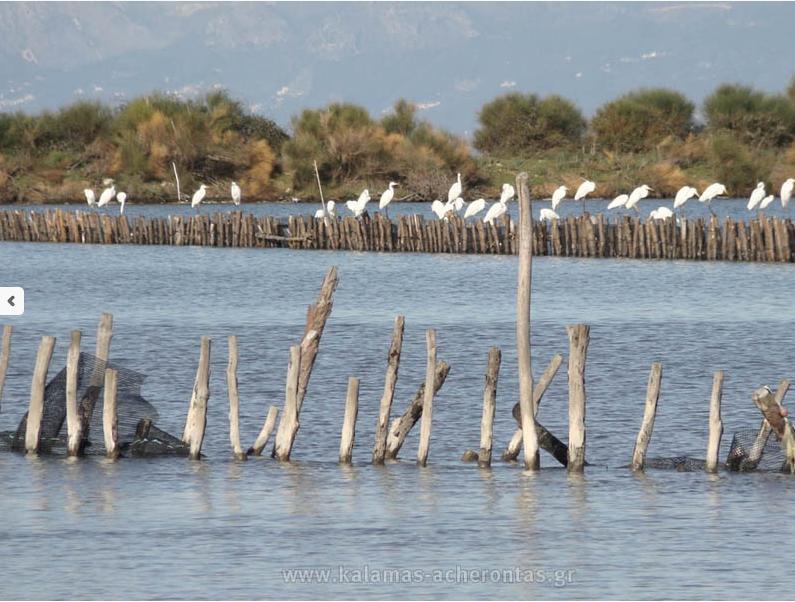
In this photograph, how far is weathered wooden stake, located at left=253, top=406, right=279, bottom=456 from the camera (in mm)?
15945

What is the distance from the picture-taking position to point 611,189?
63.6 m

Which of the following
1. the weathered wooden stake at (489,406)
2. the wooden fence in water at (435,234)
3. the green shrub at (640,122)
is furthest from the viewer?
the green shrub at (640,122)

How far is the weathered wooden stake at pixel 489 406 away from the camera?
50.7 ft

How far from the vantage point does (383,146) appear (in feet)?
211

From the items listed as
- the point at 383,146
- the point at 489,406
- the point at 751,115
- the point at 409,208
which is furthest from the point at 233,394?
the point at 751,115

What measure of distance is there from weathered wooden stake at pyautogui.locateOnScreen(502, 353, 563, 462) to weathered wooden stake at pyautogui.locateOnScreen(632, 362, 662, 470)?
94 cm

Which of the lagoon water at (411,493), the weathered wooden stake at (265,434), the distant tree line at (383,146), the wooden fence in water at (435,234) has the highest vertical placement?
the distant tree line at (383,146)

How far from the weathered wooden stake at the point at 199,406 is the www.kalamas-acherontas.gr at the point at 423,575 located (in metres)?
3.40

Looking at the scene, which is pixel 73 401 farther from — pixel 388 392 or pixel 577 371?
pixel 577 371

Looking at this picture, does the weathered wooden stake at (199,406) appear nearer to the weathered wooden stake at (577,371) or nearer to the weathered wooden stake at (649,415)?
the weathered wooden stake at (577,371)

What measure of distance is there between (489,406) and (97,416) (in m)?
3.79

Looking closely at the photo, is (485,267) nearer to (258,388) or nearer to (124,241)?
(124,241)

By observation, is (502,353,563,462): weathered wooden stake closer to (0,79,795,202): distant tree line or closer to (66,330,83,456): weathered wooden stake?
(66,330,83,456): weathered wooden stake

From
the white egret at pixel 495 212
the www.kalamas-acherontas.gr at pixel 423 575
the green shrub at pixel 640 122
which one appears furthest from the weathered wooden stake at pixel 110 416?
the green shrub at pixel 640 122
